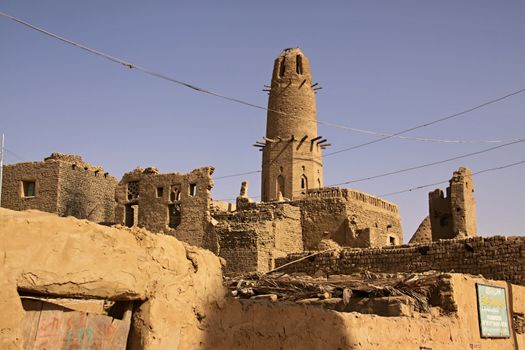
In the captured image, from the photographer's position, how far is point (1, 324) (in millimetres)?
4867

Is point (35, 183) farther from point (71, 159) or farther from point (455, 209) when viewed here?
point (455, 209)

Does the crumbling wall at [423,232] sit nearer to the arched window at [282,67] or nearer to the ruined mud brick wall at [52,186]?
the arched window at [282,67]

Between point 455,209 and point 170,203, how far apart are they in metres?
12.6

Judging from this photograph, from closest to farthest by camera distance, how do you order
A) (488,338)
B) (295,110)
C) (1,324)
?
(1,324) → (488,338) → (295,110)

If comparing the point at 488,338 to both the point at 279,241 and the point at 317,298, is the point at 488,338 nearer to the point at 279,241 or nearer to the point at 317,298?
the point at 317,298

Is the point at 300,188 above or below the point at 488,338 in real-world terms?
above

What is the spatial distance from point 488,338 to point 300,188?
69.6 ft

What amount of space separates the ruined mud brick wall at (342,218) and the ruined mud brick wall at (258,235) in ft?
1.62

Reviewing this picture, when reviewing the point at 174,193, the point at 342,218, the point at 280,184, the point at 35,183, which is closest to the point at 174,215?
the point at 174,193

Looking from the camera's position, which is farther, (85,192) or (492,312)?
(85,192)

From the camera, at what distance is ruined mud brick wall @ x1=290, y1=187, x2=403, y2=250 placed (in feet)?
87.9

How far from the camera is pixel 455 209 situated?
2995 centimetres

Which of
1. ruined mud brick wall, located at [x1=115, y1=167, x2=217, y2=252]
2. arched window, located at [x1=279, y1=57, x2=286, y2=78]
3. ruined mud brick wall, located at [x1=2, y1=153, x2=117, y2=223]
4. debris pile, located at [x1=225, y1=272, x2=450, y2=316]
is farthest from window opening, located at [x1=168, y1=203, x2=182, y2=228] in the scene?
debris pile, located at [x1=225, y1=272, x2=450, y2=316]

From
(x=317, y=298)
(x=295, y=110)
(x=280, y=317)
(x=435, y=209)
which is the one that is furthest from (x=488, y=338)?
(x=295, y=110)
